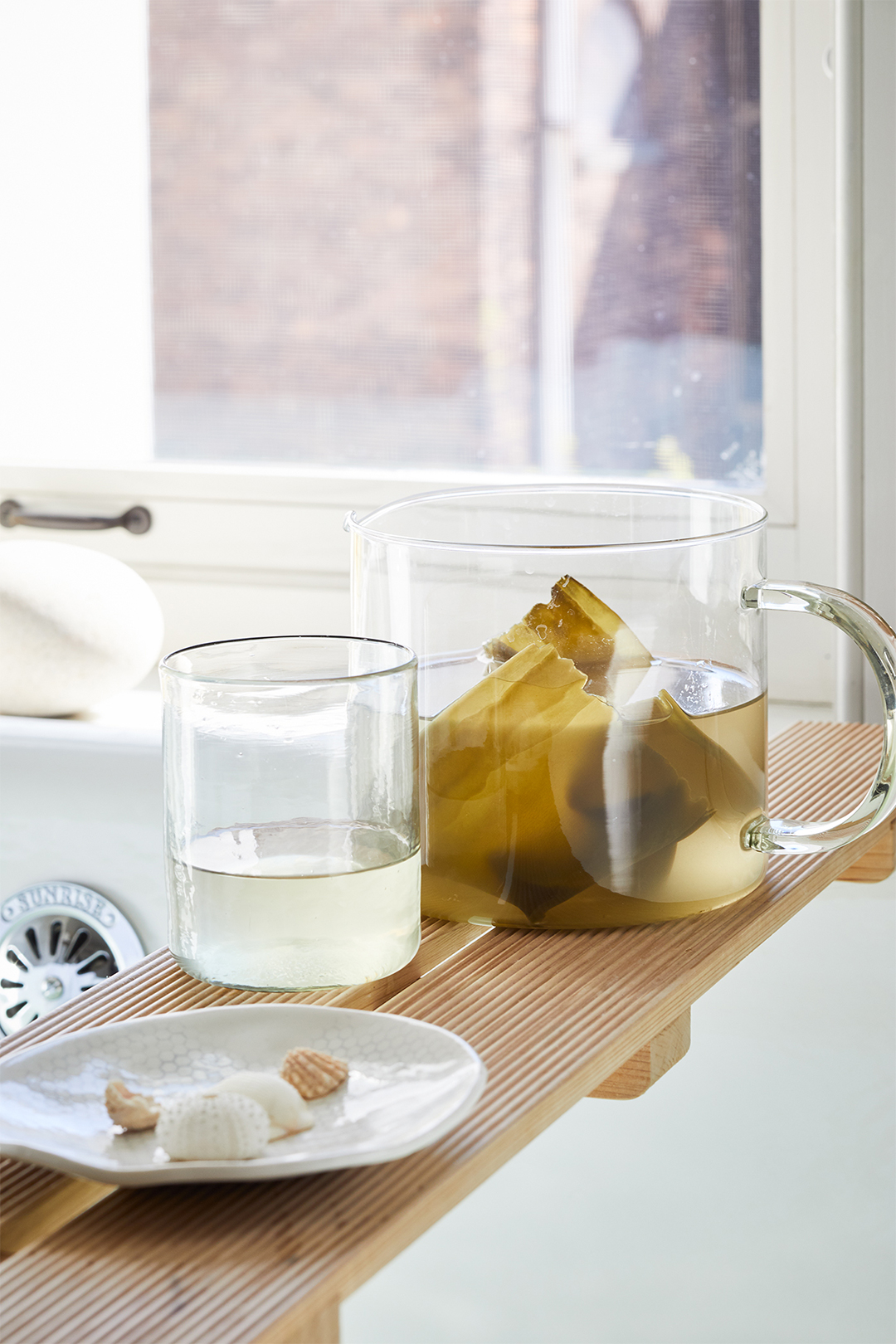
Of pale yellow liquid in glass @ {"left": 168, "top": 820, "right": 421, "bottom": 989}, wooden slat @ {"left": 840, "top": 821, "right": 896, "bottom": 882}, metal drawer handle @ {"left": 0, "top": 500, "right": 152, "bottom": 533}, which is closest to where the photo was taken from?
pale yellow liquid in glass @ {"left": 168, "top": 820, "right": 421, "bottom": 989}

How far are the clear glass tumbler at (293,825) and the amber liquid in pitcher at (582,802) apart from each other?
27 mm

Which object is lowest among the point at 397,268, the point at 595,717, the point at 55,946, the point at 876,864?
the point at 55,946

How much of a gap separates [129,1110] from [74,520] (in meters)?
0.94

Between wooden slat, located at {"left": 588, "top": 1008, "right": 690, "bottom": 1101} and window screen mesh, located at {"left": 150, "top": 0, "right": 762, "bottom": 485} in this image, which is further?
window screen mesh, located at {"left": 150, "top": 0, "right": 762, "bottom": 485}

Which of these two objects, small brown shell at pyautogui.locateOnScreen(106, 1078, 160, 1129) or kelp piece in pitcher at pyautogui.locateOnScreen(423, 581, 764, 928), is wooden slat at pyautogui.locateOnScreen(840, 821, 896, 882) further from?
small brown shell at pyautogui.locateOnScreen(106, 1078, 160, 1129)

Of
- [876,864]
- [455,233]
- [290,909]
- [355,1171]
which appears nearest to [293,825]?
[290,909]

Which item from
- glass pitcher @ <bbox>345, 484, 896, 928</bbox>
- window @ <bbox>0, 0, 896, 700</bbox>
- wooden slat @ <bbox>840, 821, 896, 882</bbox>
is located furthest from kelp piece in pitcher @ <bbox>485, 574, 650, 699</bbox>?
window @ <bbox>0, 0, 896, 700</bbox>

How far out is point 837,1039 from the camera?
3.22 feet

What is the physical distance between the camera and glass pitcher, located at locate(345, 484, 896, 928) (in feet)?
1.63

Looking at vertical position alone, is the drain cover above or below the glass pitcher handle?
below

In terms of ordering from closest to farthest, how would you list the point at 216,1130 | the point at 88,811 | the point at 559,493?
the point at 216,1130 → the point at 559,493 → the point at 88,811

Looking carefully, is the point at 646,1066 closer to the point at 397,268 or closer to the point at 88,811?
the point at 88,811

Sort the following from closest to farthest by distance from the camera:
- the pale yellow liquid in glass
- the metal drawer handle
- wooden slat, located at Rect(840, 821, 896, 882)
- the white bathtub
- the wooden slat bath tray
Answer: the wooden slat bath tray
the pale yellow liquid in glass
wooden slat, located at Rect(840, 821, 896, 882)
the white bathtub
the metal drawer handle

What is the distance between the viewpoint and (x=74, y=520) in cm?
124
